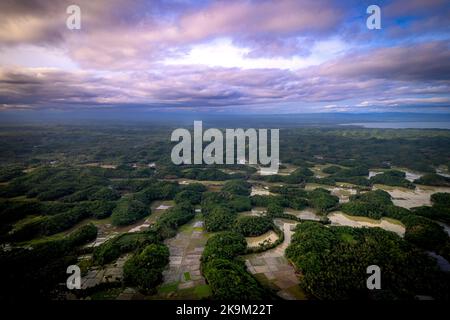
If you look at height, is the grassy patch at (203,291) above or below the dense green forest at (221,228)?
below

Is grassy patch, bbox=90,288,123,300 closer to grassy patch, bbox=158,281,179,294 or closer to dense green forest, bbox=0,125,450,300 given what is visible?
dense green forest, bbox=0,125,450,300

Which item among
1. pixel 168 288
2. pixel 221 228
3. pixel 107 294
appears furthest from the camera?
pixel 221 228

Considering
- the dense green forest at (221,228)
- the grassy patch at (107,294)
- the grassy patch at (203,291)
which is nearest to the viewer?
the grassy patch at (107,294)

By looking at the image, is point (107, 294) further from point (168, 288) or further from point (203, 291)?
point (203, 291)

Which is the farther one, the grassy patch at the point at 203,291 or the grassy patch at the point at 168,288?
the grassy patch at the point at 168,288

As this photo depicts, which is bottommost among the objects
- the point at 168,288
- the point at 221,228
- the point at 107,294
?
the point at 168,288

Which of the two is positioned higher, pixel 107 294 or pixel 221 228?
pixel 221 228

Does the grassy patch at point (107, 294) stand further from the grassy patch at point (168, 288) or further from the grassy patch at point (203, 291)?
the grassy patch at point (203, 291)

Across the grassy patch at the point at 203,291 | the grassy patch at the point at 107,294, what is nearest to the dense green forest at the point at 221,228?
the grassy patch at the point at 107,294

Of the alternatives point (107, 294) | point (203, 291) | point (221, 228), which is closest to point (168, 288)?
point (203, 291)

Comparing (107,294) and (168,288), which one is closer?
(107,294)

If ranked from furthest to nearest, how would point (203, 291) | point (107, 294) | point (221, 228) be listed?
point (221, 228), point (203, 291), point (107, 294)

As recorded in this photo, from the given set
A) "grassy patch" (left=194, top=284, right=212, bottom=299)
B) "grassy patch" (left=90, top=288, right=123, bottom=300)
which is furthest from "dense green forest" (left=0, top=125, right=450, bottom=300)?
"grassy patch" (left=194, top=284, right=212, bottom=299)
